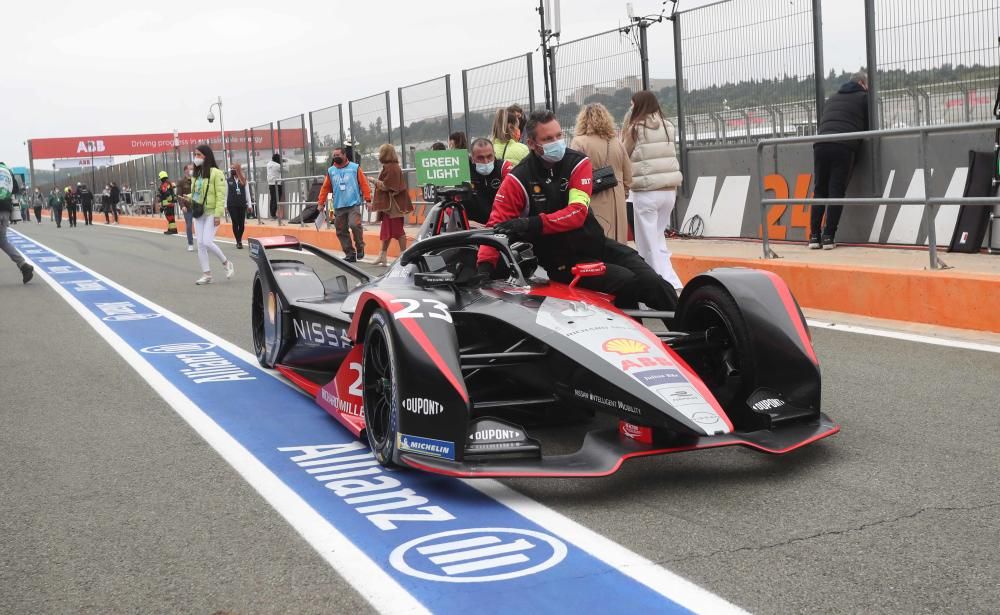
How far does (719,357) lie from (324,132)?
23.2 m

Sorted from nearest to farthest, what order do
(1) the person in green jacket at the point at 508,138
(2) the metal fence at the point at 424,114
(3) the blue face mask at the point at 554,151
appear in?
(3) the blue face mask at the point at 554,151 < (1) the person in green jacket at the point at 508,138 < (2) the metal fence at the point at 424,114

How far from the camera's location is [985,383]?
20.7ft

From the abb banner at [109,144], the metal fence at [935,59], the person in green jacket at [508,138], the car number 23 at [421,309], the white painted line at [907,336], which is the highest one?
the abb banner at [109,144]

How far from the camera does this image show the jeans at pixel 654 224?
1038 centimetres

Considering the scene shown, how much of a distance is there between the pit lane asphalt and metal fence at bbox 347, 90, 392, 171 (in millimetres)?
17329

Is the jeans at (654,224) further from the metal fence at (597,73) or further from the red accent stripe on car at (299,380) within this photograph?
the metal fence at (597,73)

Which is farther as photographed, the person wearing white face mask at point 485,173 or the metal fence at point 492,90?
the metal fence at point 492,90

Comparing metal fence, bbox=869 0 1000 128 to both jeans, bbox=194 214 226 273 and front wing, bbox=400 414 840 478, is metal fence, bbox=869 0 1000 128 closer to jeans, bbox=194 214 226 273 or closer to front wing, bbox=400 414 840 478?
front wing, bbox=400 414 840 478

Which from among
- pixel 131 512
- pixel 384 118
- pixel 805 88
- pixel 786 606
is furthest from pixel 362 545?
pixel 384 118

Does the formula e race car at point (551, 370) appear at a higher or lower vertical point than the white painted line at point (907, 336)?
higher

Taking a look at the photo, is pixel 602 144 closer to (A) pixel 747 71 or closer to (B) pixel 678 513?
(A) pixel 747 71

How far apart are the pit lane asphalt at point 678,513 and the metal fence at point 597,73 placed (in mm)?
9099

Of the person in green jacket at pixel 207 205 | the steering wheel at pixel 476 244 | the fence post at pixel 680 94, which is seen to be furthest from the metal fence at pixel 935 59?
the person in green jacket at pixel 207 205

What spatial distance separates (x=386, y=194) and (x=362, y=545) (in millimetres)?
13011
